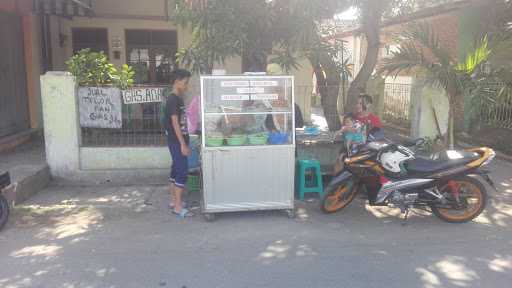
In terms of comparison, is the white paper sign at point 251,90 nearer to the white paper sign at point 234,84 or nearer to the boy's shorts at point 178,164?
the white paper sign at point 234,84

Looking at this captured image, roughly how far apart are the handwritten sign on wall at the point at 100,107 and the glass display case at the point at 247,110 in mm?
2265

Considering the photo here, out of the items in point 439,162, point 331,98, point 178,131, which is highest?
point 331,98

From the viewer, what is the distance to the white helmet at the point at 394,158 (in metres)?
4.91

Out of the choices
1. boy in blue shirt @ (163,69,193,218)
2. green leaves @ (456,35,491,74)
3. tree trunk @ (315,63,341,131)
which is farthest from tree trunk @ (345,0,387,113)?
boy in blue shirt @ (163,69,193,218)

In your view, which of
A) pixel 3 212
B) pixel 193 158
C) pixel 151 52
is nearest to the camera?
pixel 3 212

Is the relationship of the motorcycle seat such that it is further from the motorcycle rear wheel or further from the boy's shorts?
the motorcycle rear wheel

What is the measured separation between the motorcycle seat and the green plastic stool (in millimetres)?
1376

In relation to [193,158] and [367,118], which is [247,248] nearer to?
[193,158]

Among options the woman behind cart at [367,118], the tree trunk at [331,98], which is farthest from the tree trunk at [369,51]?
the woman behind cart at [367,118]

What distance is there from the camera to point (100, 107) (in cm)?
648

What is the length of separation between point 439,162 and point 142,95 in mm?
4277

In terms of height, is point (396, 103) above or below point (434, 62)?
below

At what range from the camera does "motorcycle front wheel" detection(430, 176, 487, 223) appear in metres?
4.87

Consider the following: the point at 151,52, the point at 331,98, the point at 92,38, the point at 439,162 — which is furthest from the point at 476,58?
the point at 92,38
